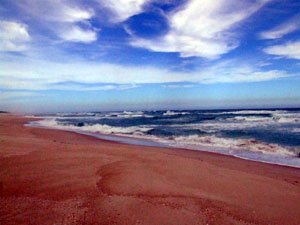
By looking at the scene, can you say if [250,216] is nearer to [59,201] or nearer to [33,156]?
[59,201]

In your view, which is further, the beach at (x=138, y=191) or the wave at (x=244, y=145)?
the wave at (x=244, y=145)

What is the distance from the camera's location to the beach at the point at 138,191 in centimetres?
486

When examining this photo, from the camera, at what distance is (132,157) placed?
32.9ft

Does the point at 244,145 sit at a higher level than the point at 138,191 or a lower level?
lower

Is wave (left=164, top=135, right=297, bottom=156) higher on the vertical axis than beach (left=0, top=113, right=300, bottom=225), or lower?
lower

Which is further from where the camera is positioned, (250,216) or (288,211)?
(288,211)

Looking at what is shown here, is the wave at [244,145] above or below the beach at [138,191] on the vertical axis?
below

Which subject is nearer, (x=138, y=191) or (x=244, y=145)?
(x=138, y=191)

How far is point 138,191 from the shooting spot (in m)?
6.09

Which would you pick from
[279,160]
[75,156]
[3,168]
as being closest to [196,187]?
[75,156]

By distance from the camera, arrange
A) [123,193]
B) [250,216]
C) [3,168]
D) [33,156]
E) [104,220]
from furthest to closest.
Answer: [33,156] → [3,168] → [123,193] → [250,216] → [104,220]

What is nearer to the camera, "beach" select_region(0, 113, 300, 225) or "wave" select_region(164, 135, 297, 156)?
"beach" select_region(0, 113, 300, 225)

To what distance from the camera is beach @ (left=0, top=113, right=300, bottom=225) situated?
486 centimetres

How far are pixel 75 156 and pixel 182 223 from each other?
5.52m
